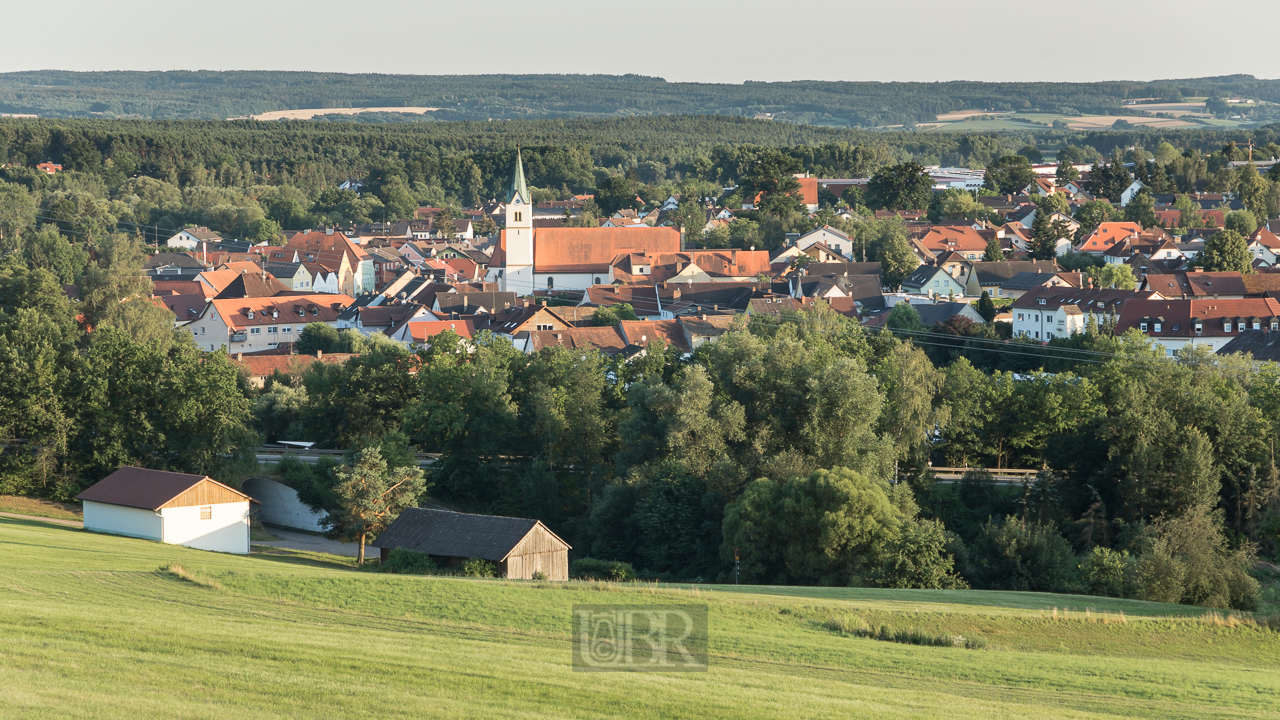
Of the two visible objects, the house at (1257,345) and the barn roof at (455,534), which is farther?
the house at (1257,345)

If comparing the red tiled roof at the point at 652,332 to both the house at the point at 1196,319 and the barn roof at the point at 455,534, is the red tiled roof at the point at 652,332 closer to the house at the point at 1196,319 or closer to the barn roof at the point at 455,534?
the house at the point at 1196,319

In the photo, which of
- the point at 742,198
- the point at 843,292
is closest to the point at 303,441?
the point at 843,292

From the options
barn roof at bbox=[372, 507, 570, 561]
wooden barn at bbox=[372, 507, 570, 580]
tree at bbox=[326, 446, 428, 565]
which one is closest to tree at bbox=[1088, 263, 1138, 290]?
tree at bbox=[326, 446, 428, 565]

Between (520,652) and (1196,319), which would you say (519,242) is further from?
(520,652)

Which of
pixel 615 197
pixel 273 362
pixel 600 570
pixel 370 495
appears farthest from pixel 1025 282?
pixel 615 197

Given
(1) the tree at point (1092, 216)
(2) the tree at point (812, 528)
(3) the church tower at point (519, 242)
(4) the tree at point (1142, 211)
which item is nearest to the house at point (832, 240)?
(3) the church tower at point (519, 242)

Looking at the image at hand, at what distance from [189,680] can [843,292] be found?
62826mm

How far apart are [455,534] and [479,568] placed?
1.81 meters

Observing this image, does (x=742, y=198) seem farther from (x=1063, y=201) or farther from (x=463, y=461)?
(x=463, y=461)

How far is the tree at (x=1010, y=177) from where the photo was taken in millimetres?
124438

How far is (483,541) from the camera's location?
88.1ft

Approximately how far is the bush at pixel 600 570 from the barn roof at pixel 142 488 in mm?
8002

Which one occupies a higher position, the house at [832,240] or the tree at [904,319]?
the house at [832,240]

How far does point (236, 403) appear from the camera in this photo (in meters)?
33.9
